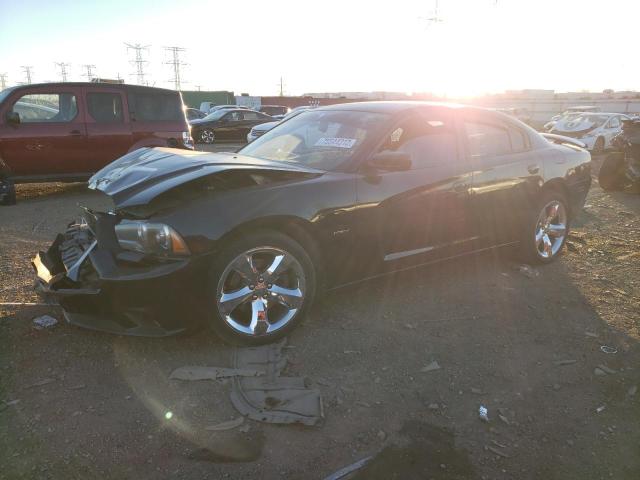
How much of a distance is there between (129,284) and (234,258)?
608 mm

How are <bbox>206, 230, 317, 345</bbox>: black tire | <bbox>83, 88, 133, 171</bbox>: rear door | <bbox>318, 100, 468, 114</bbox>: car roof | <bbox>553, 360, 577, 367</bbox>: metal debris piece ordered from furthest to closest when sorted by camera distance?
<bbox>83, 88, 133, 171</bbox>: rear door → <bbox>318, 100, 468, 114</bbox>: car roof → <bbox>553, 360, 577, 367</bbox>: metal debris piece → <bbox>206, 230, 317, 345</bbox>: black tire

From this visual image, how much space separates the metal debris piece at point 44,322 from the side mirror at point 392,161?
251 centimetres

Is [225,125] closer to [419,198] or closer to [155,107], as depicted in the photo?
[155,107]

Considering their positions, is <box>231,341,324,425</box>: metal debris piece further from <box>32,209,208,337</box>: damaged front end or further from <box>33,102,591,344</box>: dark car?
<box>32,209,208,337</box>: damaged front end

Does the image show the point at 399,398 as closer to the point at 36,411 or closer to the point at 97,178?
the point at 36,411

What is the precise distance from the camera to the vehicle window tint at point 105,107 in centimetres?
806

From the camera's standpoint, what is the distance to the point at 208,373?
2846 millimetres

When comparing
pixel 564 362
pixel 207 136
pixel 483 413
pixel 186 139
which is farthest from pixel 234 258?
pixel 207 136

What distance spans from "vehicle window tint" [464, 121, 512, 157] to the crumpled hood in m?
1.63

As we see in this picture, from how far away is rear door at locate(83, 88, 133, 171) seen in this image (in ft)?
26.3

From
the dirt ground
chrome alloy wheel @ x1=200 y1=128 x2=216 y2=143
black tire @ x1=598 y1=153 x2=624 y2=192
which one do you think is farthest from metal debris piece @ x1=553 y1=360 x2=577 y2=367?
chrome alloy wheel @ x1=200 y1=128 x2=216 y2=143

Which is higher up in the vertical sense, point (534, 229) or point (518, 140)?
point (518, 140)

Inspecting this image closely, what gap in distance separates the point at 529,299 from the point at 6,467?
150 inches

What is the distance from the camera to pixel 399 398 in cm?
271
